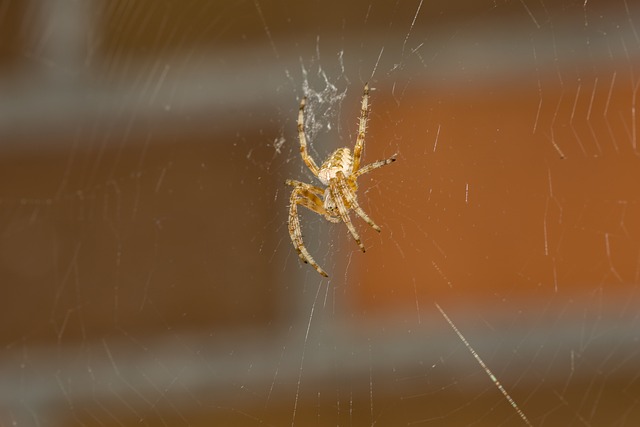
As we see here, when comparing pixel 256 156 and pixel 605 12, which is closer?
pixel 605 12

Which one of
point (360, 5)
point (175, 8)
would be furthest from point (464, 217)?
point (175, 8)

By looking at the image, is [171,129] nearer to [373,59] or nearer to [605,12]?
[373,59]

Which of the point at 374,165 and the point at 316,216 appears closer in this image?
the point at 374,165

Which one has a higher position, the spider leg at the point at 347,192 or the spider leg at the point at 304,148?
the spider leg at the point at 304,148

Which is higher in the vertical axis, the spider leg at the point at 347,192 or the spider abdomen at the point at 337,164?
the spider abdomen at the point at 337,164

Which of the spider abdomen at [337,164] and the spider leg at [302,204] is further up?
the spider abdomen at [337,164]
